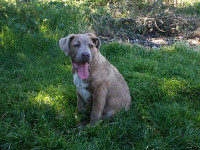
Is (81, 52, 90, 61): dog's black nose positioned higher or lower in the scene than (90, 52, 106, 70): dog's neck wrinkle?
higher

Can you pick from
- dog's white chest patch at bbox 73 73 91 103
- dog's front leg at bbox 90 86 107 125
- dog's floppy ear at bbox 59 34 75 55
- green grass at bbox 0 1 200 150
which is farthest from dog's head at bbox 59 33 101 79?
green grass at bbox 0 1 200 150

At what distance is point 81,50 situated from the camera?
3.28m

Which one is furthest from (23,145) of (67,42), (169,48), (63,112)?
(169,48)

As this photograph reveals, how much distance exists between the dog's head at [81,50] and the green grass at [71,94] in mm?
687

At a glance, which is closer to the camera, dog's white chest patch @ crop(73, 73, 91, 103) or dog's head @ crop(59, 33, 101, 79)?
dog's head @ crop(59, 33, 101, 79)

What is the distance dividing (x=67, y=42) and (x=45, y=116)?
43.5 inches

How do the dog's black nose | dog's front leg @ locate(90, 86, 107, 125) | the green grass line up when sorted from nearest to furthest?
the green grass → the dog's black nose → dog's front leg @ locate(90, 86, 107, 125)

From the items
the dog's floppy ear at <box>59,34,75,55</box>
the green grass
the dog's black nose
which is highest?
the dog's floppy ear at <box>59,34,75,55</box>

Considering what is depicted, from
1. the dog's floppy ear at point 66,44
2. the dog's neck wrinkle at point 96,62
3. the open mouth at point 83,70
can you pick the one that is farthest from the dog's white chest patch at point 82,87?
the dog's floppy ear at point 66,44

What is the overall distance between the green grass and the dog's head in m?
0.69

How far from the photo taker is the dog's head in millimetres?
3254

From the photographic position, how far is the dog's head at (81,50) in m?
3.25

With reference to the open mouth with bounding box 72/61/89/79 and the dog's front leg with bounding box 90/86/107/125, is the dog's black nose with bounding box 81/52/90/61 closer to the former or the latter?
the open mouth with bounding box 72/61/89/79

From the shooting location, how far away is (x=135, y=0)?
995 cm
